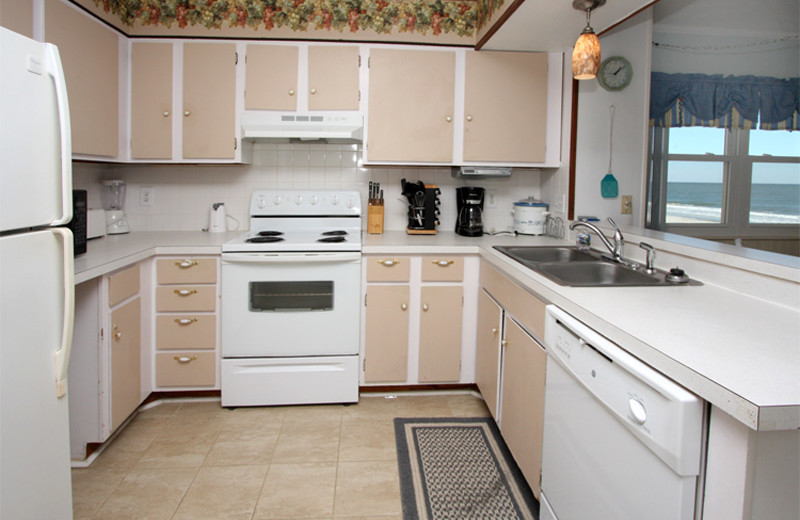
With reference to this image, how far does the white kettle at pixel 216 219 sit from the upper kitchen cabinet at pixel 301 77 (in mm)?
653

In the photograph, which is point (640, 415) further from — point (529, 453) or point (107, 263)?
point (107, 263)

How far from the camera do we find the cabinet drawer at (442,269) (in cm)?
285

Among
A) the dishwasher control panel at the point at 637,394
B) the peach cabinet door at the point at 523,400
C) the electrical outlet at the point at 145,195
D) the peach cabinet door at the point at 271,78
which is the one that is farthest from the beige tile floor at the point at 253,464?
the peach cabinet door at the point at 271,78

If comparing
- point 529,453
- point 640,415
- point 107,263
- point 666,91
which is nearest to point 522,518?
point 529,453

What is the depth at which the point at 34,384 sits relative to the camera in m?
1.28

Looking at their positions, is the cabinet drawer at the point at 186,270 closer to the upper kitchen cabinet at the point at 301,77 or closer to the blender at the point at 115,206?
the blender at the point at 115,206

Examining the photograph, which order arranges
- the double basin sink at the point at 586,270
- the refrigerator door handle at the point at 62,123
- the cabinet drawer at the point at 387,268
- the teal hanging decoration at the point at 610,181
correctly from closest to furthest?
the refrigerator door handle at the point at 62,123 < the double basin sink at the point at 586,270 < the cabinet drawer at the point at 387,268 < the teal hanging decoration at the point at 610,181

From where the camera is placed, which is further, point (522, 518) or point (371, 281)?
point (371, 281)

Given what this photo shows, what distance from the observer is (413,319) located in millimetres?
2902

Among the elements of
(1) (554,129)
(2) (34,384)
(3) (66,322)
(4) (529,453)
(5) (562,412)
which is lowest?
(4) (529,453)

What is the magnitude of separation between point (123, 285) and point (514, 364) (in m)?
1.80

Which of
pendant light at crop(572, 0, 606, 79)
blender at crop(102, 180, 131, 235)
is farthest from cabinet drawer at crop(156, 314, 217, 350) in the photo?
pendant light at crop(572, 0, 606, 79)

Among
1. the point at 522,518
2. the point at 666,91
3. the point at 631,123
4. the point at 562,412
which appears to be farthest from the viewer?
the point at 666,91

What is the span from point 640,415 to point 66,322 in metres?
1.45
